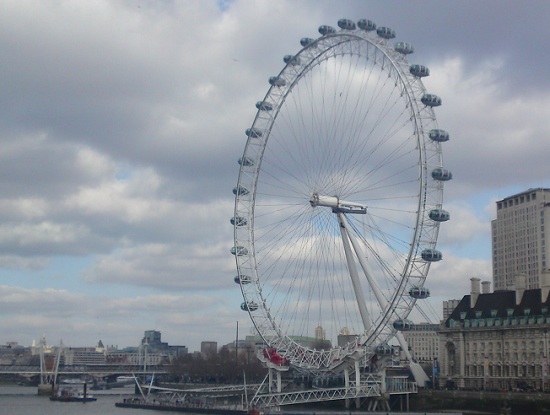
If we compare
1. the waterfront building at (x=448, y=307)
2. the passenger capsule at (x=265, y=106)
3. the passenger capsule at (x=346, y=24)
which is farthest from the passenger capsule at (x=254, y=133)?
the waterfront building at (x=448, y=307)

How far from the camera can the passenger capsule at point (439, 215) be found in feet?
182

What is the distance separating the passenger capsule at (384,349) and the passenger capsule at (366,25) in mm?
21745

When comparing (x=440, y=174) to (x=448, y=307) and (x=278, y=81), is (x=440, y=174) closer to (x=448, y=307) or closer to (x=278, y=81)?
(x=278, y=81)

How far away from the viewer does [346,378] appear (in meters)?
65.8

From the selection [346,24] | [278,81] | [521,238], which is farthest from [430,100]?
[521,238]

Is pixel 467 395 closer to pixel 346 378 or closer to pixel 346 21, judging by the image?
pixel 346 378

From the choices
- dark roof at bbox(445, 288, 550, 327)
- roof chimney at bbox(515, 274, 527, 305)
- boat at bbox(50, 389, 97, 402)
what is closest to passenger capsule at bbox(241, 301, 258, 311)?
dark roof at bbox(445, 288, 550, 327)

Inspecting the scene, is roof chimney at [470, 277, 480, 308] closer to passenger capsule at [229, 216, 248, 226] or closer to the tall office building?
passenger capsule at [229, 216, 248, 226]

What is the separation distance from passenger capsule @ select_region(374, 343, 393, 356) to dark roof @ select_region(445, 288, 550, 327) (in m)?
14.7

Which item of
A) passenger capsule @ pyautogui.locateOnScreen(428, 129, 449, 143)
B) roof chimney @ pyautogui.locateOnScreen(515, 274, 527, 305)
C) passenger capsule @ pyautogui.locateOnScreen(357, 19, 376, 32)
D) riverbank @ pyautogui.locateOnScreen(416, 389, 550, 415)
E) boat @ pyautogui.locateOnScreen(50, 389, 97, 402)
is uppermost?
passenger capsule @ pyautogui.locateOnScreen(357, 19, 376, 32)

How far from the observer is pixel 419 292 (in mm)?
55750

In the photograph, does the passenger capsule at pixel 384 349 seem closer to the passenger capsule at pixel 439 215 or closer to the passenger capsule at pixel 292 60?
the passenger capsule at pixel 439 215

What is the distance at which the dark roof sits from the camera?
70.4 m

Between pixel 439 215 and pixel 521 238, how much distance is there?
318 ft
